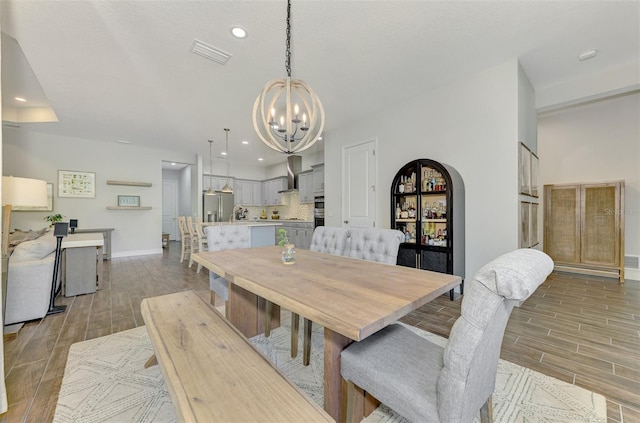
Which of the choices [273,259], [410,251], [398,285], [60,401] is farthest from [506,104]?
[60,401]

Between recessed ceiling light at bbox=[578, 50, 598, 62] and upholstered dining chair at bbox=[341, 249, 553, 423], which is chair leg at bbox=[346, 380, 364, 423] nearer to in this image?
upholstered dining chair at bbox=[341, 249, 553, 423]

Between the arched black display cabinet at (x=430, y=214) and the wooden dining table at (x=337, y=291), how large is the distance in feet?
5.83

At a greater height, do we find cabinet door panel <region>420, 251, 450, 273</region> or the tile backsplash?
the tile backsplash

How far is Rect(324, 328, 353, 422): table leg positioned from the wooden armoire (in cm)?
533

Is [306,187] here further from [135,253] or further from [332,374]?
[332,374]

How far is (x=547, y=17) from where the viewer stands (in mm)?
2285

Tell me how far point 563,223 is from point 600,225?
46 centimetres

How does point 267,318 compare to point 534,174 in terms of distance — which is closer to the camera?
point 267,318

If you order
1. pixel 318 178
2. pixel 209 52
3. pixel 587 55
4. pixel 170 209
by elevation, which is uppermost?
pixel 587 55

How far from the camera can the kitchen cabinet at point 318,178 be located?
6316 mm

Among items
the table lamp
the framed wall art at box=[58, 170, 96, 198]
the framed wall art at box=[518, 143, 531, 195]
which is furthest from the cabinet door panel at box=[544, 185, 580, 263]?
the framed wall art at box=[58, 170, 96, 198]

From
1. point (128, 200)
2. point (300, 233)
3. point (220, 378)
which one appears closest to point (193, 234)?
point (300, 233)

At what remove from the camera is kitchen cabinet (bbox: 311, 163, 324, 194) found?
6.32 meters

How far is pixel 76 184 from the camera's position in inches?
226
